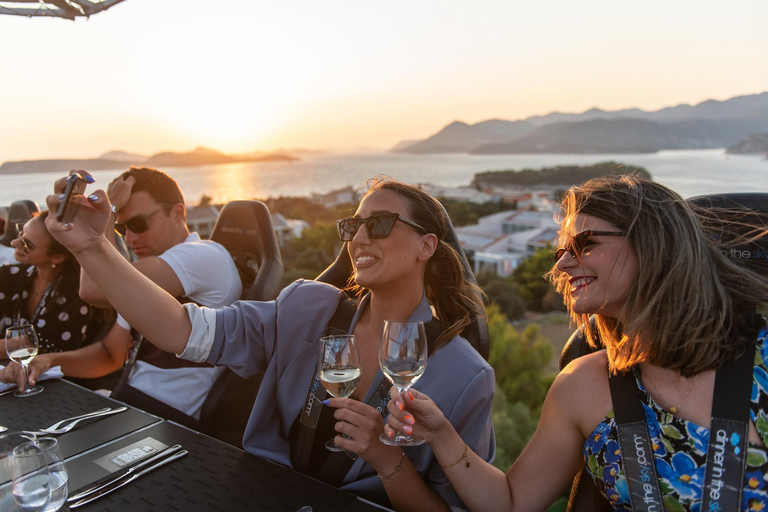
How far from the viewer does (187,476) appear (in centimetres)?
142

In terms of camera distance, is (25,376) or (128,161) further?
(128,161)

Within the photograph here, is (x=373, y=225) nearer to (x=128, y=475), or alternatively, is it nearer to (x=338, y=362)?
(x=338, y=362)

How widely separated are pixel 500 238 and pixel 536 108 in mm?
51648

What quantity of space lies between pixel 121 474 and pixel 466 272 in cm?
139

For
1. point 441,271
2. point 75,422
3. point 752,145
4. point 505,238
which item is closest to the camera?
point 75,422

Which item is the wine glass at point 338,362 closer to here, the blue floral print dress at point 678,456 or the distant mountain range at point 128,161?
the blue floral print dress at point 678,456

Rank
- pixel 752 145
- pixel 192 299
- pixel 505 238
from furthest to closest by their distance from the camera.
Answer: pixel 505 238 → pixel 752 145 → pixel 192 299

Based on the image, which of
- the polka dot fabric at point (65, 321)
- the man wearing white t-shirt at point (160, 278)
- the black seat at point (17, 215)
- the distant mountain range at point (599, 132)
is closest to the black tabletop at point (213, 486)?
the man wearing white t-shirt at point (160, 278)

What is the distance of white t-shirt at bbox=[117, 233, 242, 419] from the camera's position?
2.49 metres

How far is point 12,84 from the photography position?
18.0 ft

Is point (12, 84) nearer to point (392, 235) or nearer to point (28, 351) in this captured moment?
point (28, 351)

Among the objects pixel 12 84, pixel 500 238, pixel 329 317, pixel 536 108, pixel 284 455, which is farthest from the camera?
pixel 536 108

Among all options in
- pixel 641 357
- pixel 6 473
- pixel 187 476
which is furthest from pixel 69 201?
pixel 641 357

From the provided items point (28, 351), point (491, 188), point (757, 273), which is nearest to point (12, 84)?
point (28, 351)
